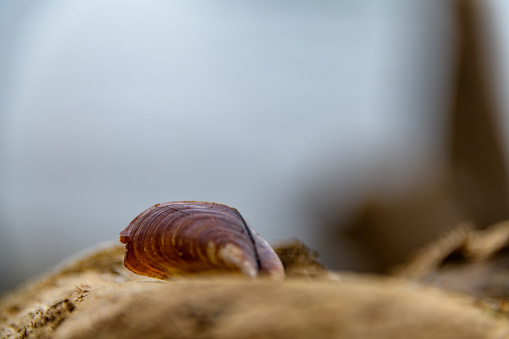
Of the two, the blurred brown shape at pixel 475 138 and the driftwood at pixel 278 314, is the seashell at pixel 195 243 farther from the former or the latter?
the blurred brown shape at pixel 475 138

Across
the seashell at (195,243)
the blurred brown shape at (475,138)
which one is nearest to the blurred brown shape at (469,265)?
the seashell at (195,243)

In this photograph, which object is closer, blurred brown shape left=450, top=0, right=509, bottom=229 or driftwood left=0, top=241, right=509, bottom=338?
driftwood left=0, top=241, right=509, bottom=338

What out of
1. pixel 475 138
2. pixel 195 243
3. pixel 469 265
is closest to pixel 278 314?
pixel 195 243

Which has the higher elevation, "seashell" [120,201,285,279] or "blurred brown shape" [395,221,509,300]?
"seashell" [120,201,285,279]

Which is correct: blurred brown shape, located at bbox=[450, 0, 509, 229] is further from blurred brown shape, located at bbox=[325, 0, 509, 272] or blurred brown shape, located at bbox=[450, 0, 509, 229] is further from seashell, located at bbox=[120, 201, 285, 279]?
seashell, located at bbox=[120, 201, 285, 279]

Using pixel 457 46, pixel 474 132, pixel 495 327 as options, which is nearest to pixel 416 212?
→ pixel 474 132

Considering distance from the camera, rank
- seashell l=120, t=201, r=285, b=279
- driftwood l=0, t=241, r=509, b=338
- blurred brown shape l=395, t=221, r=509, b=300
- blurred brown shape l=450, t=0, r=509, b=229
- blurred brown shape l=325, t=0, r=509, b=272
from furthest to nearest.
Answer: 1. blurred brown shape l=450, t=0, r=509, b=229
2. blurred brown shape l=325, t=0, r=509, b=272
3. blurred brown shape l=395, t=221, r=509, b=300
4. seashell l=120, t=201, r=285, b=279
5. driftwood l=0, t=241, r=509, b=338

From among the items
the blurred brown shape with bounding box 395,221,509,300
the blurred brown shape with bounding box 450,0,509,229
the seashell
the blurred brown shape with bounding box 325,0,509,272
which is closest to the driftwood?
the seashell

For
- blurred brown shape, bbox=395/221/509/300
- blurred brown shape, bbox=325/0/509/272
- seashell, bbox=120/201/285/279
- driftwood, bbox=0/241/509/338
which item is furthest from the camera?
blurred brown shape, bbox=325/0/509/272
